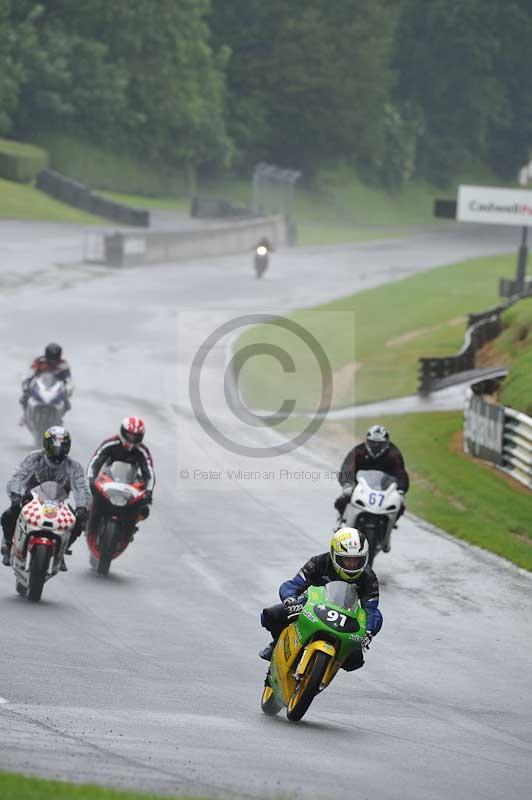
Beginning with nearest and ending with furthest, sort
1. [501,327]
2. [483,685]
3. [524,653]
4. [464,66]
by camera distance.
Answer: [483,685]
[524,653]
[501,327]
[464,66]

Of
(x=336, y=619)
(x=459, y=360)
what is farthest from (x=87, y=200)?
(x=336, y=619)

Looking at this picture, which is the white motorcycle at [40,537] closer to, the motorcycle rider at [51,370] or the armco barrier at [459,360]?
the motorcycle rider at [51,370]

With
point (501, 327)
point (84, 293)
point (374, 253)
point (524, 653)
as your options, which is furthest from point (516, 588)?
point (374, 253)

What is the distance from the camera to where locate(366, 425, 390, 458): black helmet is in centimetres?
1812

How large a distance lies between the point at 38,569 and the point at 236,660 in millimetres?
2538

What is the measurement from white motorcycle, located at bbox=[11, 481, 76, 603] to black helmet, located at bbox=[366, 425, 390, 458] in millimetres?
3881

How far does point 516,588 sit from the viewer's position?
1880cm

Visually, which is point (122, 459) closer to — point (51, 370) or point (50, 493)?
point (50, 493)

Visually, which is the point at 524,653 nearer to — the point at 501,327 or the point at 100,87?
the point at 501,327

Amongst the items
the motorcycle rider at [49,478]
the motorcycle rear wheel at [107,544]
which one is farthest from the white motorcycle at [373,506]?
the motorcycle rider at [49,478]

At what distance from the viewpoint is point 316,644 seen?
1137 cm

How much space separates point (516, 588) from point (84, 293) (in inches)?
1420

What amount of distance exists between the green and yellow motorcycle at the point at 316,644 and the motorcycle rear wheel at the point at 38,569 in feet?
14.7

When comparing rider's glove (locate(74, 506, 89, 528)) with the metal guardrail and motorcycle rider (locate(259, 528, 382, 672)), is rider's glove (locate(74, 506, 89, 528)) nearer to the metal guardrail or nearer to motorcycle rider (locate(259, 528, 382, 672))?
motorcycle rider (locate(259, 528, 382, 672))
